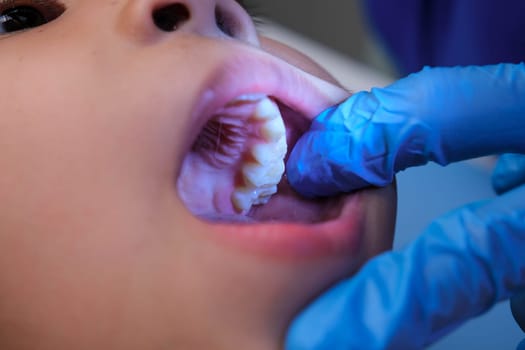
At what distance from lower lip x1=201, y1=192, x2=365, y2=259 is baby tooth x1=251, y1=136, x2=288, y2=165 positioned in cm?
11

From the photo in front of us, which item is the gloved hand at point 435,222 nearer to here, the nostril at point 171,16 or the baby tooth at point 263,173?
the baby tooth at point 263,173

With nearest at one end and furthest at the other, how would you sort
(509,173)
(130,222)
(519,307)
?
(130,222), (519,307), (509,173)

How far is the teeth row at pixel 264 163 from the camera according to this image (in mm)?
713

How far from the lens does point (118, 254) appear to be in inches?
23.6

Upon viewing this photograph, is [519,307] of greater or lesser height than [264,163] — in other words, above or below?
below

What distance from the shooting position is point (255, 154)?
75 centimetres

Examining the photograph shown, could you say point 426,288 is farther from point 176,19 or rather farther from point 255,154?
point 176,19

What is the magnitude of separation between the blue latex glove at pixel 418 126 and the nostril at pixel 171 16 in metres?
0.20

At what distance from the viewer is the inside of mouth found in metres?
0.74

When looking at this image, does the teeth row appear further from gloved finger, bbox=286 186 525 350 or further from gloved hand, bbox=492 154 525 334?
gloved hand, bbox=492 154 525 334

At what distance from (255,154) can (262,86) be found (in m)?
0.10

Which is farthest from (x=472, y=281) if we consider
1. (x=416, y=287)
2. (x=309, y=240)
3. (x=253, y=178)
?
(x=253, y=178)

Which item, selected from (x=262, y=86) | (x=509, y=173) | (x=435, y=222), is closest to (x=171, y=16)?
(x=262, y=86)

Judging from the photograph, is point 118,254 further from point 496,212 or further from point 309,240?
point 496,212
